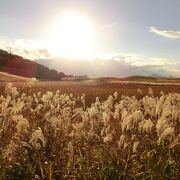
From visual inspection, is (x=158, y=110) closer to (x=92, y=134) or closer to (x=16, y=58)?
(x=92, y=134)

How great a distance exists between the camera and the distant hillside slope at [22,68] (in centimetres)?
7029

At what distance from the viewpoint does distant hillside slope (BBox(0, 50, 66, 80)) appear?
70.3m

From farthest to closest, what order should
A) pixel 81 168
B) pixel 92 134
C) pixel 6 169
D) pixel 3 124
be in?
pixel 3 124
pixel 92 134
pixel 6 169
pixel 81 168

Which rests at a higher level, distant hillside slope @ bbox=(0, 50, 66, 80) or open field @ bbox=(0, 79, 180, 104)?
distant hillside slope @ bbox=(0, 50, 66, 80)

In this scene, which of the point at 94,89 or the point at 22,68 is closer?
the point at 94,89

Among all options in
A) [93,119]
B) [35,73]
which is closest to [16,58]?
[35,73]

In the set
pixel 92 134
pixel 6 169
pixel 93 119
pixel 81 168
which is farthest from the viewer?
pixel 93 119

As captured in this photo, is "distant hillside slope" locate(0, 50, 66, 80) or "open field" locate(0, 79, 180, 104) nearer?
"open field" locate(0, 79, 180, 104)

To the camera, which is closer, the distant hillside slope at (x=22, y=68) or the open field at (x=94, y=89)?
the open field at (x=94, y=89)

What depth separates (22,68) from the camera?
70438 millimetres

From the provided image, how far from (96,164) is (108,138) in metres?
0.49

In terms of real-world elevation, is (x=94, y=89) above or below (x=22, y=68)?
below

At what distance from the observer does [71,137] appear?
911cm

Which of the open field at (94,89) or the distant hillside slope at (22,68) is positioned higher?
the distant hillside slope at (22,68)
